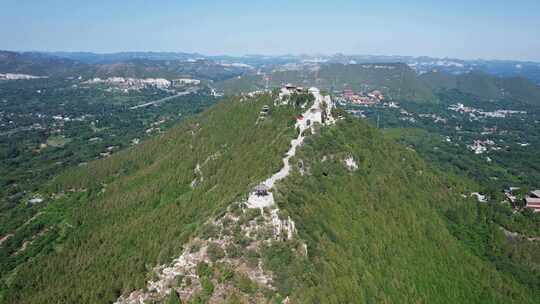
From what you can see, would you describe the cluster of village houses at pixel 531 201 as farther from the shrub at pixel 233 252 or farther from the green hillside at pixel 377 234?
the shrub at pixel 233 252

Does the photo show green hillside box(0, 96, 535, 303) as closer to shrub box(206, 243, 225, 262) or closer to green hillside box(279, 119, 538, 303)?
green hillside box(279, 119, 538, 303)

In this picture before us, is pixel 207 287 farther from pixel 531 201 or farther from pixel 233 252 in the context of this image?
pixel 531 201

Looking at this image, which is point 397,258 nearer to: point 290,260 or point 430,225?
point 430,225

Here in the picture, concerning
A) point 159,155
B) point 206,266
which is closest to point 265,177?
point 206,266

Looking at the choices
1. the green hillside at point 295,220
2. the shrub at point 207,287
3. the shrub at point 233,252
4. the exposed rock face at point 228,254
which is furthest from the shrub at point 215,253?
the shrub at point 207,287

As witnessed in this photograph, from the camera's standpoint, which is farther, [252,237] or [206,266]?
[252,237]

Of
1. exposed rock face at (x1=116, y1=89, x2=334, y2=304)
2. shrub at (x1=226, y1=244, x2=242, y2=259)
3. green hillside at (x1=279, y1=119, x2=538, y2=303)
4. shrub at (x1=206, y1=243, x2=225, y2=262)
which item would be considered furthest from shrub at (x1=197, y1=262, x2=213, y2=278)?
green hillside at (x1=279, y1=119, x2=538, y2=303)

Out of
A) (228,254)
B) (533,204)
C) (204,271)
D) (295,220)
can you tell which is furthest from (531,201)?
(204,271)

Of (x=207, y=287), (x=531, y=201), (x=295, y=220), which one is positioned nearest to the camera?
(x=207, y=287)

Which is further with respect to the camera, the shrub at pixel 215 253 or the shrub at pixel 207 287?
the shrub at pixel 215 253
